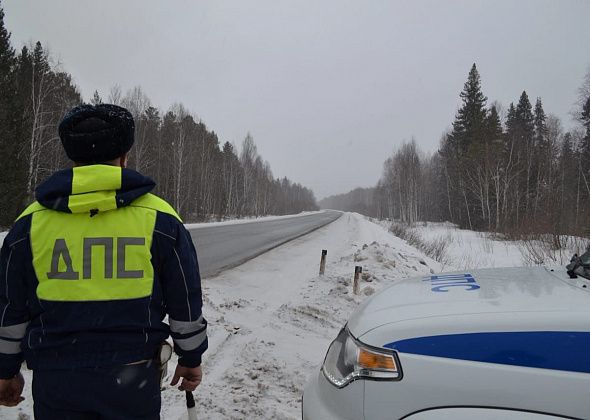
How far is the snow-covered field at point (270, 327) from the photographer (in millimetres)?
3416

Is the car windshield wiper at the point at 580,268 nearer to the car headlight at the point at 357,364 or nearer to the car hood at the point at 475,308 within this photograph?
the car hood at the point at 475,308

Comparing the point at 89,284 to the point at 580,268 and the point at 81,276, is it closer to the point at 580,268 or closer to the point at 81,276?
the point at 81,276

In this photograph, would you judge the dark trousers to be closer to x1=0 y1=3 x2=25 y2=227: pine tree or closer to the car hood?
the car hood

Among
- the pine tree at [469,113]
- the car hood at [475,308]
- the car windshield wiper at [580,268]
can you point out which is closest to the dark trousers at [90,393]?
the car hood at [475,308]

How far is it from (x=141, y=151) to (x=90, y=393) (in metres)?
32.2

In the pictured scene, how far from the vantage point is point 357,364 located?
5.49ft

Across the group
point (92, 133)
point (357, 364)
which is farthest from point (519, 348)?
point (92, 133)

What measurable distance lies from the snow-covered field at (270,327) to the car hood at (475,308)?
6.18ft

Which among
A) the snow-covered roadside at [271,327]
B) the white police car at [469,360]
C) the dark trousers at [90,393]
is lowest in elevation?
the snow-covered roadside at [271,327]

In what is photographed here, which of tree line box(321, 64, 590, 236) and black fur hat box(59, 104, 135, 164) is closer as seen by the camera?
black fur hat box(59, 104, 135, 164)

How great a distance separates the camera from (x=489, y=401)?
139 cm

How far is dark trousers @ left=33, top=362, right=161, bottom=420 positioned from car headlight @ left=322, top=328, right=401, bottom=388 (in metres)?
0.87

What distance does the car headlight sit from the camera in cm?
156

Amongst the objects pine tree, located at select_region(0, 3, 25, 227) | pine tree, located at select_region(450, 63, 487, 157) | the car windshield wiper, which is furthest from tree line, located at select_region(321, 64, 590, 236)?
pine tree, located at select_region(0, 3, 25, 227)
